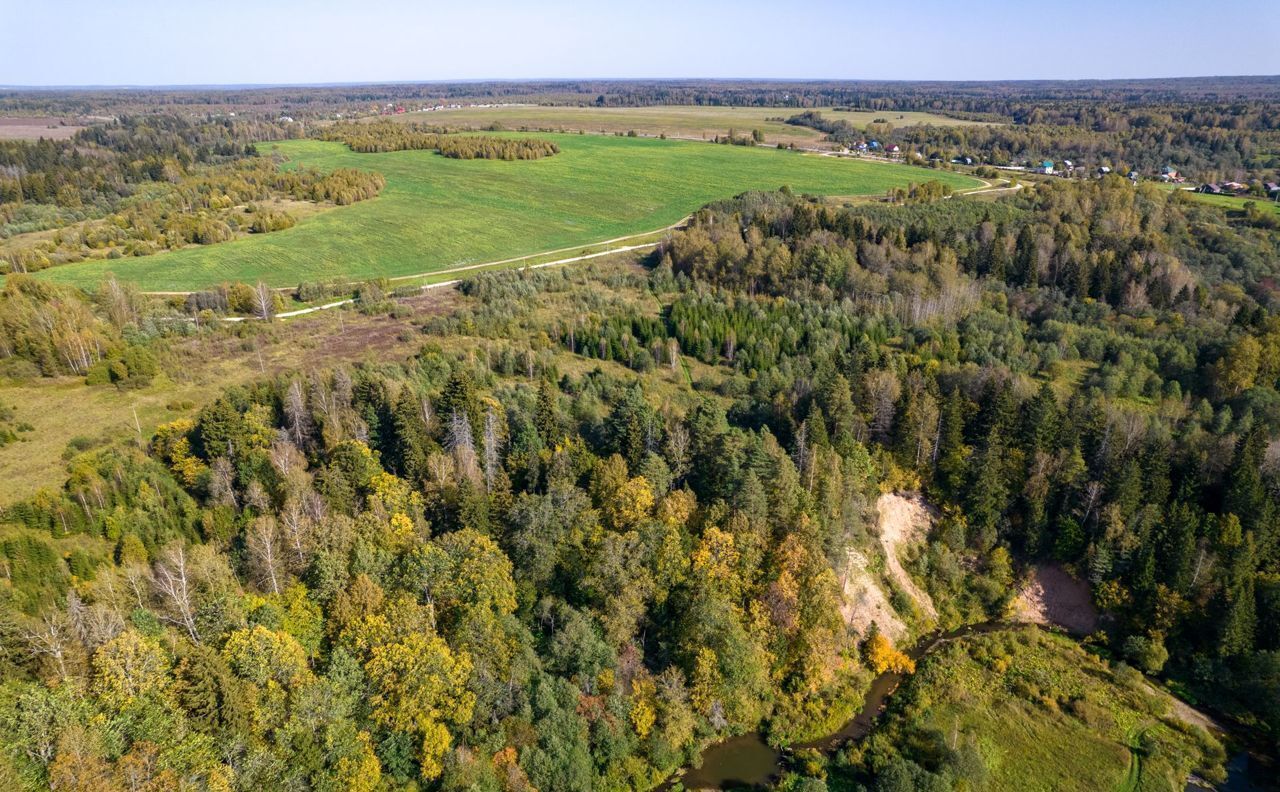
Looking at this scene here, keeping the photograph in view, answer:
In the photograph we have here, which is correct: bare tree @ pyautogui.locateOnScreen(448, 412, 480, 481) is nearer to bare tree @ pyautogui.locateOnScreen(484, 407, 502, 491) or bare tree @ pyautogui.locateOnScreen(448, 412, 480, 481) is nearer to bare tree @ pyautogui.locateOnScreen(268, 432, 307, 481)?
bare tree @ pyautogui.locateOnScreen(484, 407, 502, 491)

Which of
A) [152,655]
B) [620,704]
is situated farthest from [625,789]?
[152,655]

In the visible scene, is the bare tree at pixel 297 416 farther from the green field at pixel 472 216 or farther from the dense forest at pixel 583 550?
the green field at pixel 472 216

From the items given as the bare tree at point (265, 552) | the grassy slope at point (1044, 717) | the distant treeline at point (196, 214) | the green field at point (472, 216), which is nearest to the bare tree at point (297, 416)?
the bare tree at point (265, 552)

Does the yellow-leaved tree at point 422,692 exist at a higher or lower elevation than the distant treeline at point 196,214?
lower

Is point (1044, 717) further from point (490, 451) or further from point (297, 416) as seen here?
point (297, 416)

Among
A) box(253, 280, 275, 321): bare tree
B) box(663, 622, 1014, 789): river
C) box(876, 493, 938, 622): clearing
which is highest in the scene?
box(253, 280, 275, 321): bare tree

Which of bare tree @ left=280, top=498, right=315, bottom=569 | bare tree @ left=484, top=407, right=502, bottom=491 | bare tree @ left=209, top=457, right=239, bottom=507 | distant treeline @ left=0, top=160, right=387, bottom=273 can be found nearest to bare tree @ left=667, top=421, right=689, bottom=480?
bare tree @ left=484, top=407, right=502, bottom=491

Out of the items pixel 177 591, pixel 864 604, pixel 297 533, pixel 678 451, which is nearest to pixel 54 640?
pixel 177 591
